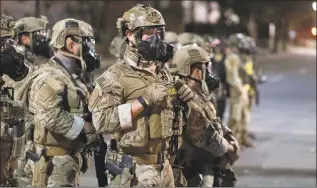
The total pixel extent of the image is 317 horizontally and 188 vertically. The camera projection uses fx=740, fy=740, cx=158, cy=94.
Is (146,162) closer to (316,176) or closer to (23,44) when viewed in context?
(23,44)

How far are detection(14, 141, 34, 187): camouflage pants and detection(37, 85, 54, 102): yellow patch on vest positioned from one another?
0.59 m

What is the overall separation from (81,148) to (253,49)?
7.12 meters

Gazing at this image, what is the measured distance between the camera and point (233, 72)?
11.7 meters

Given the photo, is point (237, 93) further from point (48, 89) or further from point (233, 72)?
point (48, 89)

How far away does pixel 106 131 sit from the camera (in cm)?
468

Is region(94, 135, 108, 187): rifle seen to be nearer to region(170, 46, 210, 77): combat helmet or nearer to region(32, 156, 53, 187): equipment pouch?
region(32, 156, 53, 187): equipment pouch

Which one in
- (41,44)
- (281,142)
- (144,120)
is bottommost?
(281,142)

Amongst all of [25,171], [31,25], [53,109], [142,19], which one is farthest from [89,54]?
[142,19]

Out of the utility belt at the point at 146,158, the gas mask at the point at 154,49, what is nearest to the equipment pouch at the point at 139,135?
the utility belt at the point at 146,158

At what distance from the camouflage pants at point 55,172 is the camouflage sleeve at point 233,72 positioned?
6090mm

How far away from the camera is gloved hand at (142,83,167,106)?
4613mm

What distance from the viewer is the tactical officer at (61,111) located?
5789 millimetres

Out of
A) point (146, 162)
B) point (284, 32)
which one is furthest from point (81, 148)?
point (284, 32)

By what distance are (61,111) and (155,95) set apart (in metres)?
1.40
